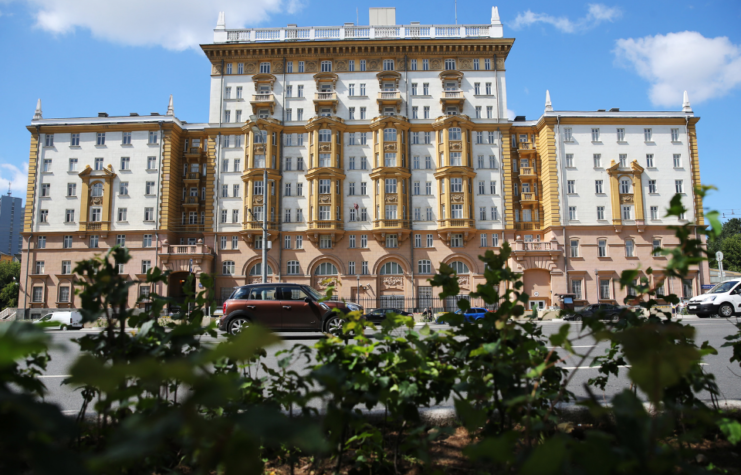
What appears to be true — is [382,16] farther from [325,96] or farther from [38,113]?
[38,113]

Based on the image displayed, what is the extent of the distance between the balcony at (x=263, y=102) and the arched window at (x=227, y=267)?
14.4 m

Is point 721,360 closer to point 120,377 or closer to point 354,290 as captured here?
point 120,377

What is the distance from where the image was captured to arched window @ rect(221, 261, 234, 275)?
126ft

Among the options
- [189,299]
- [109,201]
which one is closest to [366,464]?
[189,299]

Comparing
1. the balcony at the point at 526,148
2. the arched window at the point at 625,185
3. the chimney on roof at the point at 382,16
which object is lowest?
the arched window at the point at 625,185

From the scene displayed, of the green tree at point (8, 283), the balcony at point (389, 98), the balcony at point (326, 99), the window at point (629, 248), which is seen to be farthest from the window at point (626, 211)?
the green tree at point (8, 283)

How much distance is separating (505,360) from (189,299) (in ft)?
6.57

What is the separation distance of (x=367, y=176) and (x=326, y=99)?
26.9 feet

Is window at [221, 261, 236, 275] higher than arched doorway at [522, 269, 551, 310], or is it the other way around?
window at [221, 261, 236, 275]

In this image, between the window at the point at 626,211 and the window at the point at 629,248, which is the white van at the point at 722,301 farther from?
the window at the point at 626,211

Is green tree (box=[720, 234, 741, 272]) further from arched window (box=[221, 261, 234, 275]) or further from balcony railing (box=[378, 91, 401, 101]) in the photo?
arched window (box=[221, 261, 234, 275])

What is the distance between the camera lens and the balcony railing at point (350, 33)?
135 ft

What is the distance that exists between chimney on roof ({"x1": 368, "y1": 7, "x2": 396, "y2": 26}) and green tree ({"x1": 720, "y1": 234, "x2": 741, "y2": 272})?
66956mm

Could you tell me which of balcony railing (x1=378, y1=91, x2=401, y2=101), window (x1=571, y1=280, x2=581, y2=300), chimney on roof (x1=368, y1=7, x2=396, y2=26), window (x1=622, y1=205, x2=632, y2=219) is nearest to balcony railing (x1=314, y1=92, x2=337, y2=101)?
balcony railing (x1=378, y1=91, x2=401, y2=101)
